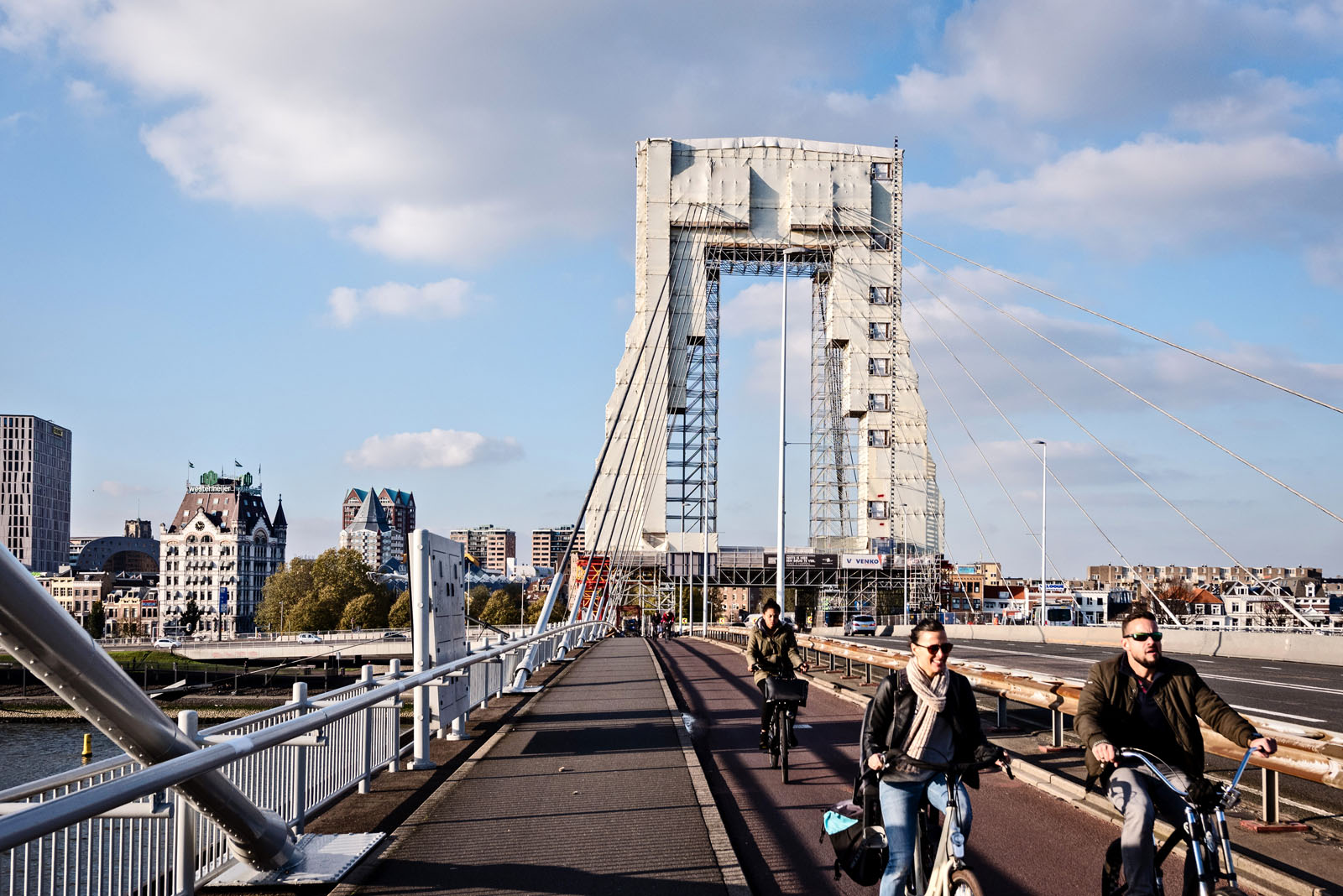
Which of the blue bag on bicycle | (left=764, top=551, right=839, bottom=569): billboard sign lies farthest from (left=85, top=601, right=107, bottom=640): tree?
the blue bag on bicycle

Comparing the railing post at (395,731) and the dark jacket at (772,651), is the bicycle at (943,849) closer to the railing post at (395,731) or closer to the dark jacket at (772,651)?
the dark jacket at (772,651)

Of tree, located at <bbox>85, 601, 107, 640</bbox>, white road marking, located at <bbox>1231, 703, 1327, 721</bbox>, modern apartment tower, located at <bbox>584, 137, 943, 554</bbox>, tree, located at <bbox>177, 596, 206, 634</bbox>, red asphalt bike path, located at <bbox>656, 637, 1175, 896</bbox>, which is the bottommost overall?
tree, located at <bbox>177, 596, 206, 634</bbox>

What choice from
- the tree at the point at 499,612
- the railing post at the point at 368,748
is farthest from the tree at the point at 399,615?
the railing post at the point at 368,748

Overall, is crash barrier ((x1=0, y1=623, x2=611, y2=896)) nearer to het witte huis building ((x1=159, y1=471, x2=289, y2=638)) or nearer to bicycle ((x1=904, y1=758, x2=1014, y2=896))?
bicycle ((x1=904, y1=758, x2=1014, y2=896))

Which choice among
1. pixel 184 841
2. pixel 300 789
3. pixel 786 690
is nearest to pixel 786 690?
pixel 786 690

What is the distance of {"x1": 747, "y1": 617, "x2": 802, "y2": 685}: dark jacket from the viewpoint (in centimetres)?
1211

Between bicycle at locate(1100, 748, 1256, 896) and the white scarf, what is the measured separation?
0.85m

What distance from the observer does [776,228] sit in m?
78.2

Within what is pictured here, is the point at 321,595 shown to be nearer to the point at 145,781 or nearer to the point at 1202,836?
the point at 145,781

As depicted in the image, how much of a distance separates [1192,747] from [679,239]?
74348 millimetres

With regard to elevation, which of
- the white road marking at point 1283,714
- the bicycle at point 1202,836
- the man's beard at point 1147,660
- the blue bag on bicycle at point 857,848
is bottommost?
the white road marking at point 1283,714

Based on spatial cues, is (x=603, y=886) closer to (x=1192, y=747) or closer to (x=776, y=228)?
(x=1192, y=747)

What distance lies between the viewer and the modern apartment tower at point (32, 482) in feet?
35.6

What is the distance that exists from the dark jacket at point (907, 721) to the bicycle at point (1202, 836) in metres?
0.68
